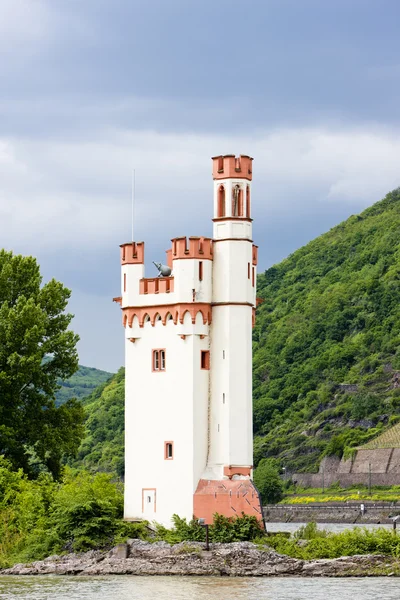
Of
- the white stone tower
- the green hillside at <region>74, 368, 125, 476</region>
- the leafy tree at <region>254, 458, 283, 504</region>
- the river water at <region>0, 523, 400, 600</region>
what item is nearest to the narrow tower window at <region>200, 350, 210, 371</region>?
the white stone tower

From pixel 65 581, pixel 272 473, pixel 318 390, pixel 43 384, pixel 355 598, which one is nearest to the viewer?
pixel 355 598

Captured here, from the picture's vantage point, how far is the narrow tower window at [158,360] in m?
51.3

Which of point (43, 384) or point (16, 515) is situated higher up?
point (43, 384)

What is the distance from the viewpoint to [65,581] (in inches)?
1848

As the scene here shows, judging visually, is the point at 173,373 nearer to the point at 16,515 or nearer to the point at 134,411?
the point at 134,411

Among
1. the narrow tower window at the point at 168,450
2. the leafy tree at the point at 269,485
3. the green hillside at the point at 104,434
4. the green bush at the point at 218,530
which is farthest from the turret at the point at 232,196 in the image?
the green hillside at the point at 104,434

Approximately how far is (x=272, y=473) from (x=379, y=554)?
345 ft

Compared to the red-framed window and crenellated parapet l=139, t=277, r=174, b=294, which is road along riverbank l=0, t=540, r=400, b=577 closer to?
the red-framed window

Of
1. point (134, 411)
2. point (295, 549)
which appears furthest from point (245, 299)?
point (295, 549)

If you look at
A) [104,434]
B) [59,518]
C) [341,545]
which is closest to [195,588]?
[341,545]

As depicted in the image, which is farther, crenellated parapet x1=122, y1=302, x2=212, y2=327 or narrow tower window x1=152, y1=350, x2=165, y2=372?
narrow tower window x1=152, y1=350, x2=165, y2=372

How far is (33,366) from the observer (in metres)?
58.3

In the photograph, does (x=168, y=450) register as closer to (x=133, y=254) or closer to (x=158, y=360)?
(x=158, y=360)

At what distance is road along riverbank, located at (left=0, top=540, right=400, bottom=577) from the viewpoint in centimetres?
4731
